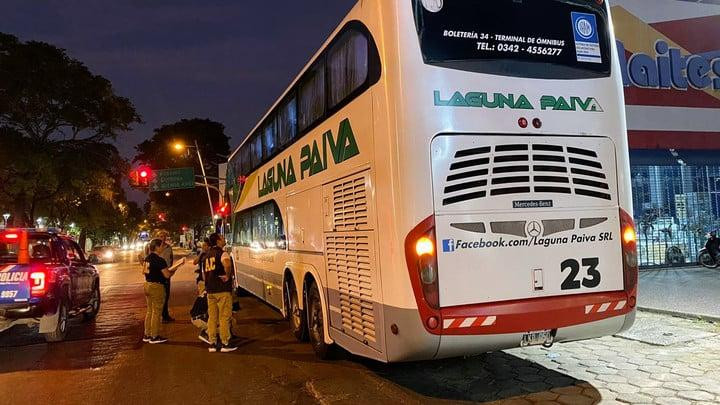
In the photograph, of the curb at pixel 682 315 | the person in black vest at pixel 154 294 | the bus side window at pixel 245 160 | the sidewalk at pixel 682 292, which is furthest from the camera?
the bus side window at pixel 245 160

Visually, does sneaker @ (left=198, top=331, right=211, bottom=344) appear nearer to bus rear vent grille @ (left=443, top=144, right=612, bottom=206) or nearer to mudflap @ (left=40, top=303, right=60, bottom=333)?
mudflap @ (left=40, top=303, right=60, bottom=333)

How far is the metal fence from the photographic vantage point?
15.4m

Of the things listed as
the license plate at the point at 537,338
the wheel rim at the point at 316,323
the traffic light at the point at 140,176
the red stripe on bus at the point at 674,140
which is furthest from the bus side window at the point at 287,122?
the traffic light at the point at 140,176

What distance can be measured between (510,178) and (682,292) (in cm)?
789

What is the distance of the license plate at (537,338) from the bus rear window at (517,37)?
8.09 ft

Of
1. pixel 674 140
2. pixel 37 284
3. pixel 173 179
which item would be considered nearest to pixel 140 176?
pixel 173 179

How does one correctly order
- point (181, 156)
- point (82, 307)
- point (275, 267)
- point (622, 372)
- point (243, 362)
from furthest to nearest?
point (181, 156), point (82, 307), point (275, 267), point (243, 362), point (622, 372)

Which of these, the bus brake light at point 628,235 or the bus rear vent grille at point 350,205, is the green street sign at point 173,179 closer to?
the bus rear vent grille at point 350,205

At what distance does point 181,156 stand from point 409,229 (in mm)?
51491

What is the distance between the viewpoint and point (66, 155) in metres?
29.1

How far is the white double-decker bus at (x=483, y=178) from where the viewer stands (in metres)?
4.91

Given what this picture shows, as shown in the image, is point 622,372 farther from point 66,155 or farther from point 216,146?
point 216,146

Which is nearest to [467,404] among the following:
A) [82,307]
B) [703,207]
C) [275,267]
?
[275,267]

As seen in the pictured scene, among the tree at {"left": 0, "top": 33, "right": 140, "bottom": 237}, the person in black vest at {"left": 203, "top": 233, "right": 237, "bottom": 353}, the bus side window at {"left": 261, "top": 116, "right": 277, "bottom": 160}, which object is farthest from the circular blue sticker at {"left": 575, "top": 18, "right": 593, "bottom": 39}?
the tree at {"left": 0, "top": 33, "right": 140, "bottom": 237}
